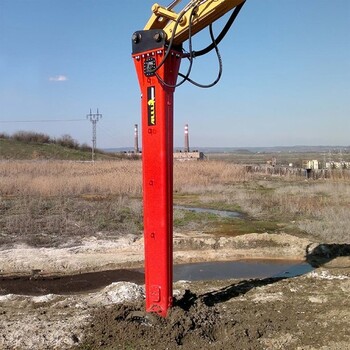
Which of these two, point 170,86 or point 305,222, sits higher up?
point 170,86

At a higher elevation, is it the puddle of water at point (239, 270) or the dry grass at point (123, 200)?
the dry grass at point (123, 200)

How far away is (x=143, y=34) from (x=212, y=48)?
815mm

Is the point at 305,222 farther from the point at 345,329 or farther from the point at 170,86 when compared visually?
the point at 170,86

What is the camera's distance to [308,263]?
9906mm

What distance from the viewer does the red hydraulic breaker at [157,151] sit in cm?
511

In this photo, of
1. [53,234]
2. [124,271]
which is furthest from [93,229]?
[124,271]

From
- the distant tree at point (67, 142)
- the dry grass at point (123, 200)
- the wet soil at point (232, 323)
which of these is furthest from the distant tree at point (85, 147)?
the wet soil at point (232, 323)

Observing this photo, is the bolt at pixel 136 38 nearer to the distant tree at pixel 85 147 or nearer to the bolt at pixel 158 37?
the bolt at pixel 158 37

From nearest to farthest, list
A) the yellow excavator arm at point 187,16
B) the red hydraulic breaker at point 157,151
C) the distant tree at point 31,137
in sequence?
the yellow excavator arm at point 187,16 → the red hydraulic breaker at point 157,151 → the distant tree at point 31,137

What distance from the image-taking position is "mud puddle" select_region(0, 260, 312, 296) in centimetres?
842

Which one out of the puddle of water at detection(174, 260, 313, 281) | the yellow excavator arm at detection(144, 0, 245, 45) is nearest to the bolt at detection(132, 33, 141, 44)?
the yellow excavator arm at detection(144, 0, 245, 45)

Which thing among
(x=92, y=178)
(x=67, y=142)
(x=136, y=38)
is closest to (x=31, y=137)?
(x=67, y=142)

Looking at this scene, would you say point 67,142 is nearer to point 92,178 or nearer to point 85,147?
point 85,147

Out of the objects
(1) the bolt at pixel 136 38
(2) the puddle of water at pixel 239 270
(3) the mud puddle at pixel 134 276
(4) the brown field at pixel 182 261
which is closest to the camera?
(4) the brown field at pixel 182 261
